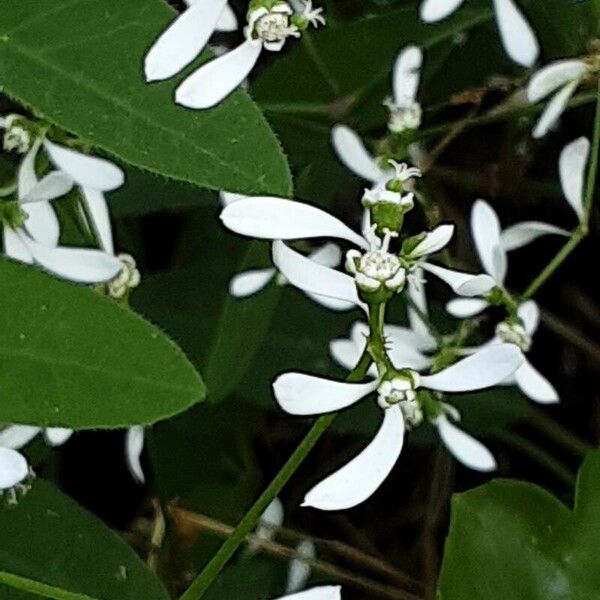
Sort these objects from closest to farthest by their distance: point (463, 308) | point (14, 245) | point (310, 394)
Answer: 1. point (310, 394)
2. point (14, 245)
3. point (463, 308)

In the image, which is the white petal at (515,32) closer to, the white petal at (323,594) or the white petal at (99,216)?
the white petal at (99,216)

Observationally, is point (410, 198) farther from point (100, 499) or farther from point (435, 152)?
point (100, 499)

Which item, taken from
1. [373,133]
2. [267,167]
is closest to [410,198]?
[267,167]

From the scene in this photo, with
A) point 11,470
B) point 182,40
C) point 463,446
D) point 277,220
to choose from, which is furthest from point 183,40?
point 463,446

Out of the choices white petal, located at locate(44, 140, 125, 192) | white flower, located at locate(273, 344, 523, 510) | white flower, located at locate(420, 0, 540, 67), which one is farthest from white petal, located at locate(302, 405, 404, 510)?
white flower, located at locate(420, 0, 540, 67)

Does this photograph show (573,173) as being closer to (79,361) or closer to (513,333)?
(513,333)

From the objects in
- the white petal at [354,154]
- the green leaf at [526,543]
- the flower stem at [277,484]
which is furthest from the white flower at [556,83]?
the flower stem at [277,484]

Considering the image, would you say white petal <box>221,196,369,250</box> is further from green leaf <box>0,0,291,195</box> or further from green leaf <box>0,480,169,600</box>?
green leaf <box>0,480,169,600</box>
